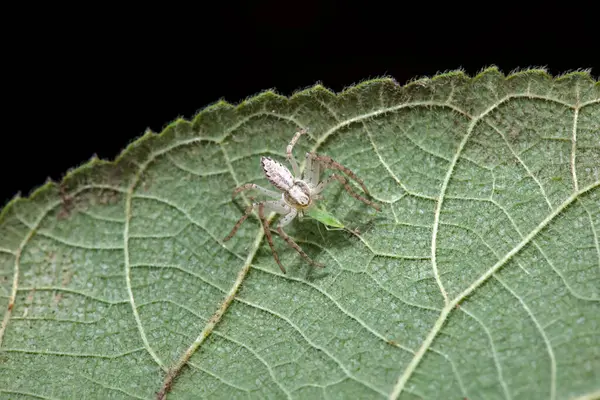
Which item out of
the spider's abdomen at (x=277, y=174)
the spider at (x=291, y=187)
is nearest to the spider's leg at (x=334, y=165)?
the spider at (x=291, y=187)

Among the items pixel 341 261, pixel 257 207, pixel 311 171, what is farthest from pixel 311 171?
pixel 341 261

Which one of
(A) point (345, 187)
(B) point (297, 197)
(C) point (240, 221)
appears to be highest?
(A) point (345, 187)

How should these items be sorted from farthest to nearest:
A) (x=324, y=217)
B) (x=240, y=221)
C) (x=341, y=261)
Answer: (x=240, y=221), (x=324, y=217), (x=341, y=261)

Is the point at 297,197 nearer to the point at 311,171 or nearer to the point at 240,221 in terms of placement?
the point at 311,171

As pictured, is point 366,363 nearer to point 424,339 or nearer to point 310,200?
point 424,339

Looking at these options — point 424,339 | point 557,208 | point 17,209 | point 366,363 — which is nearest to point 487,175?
point 557,208

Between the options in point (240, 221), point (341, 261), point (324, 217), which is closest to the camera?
point (341, 261)

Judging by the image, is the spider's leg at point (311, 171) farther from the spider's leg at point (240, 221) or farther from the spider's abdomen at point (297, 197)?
the spider's leg at point (240, 221)
